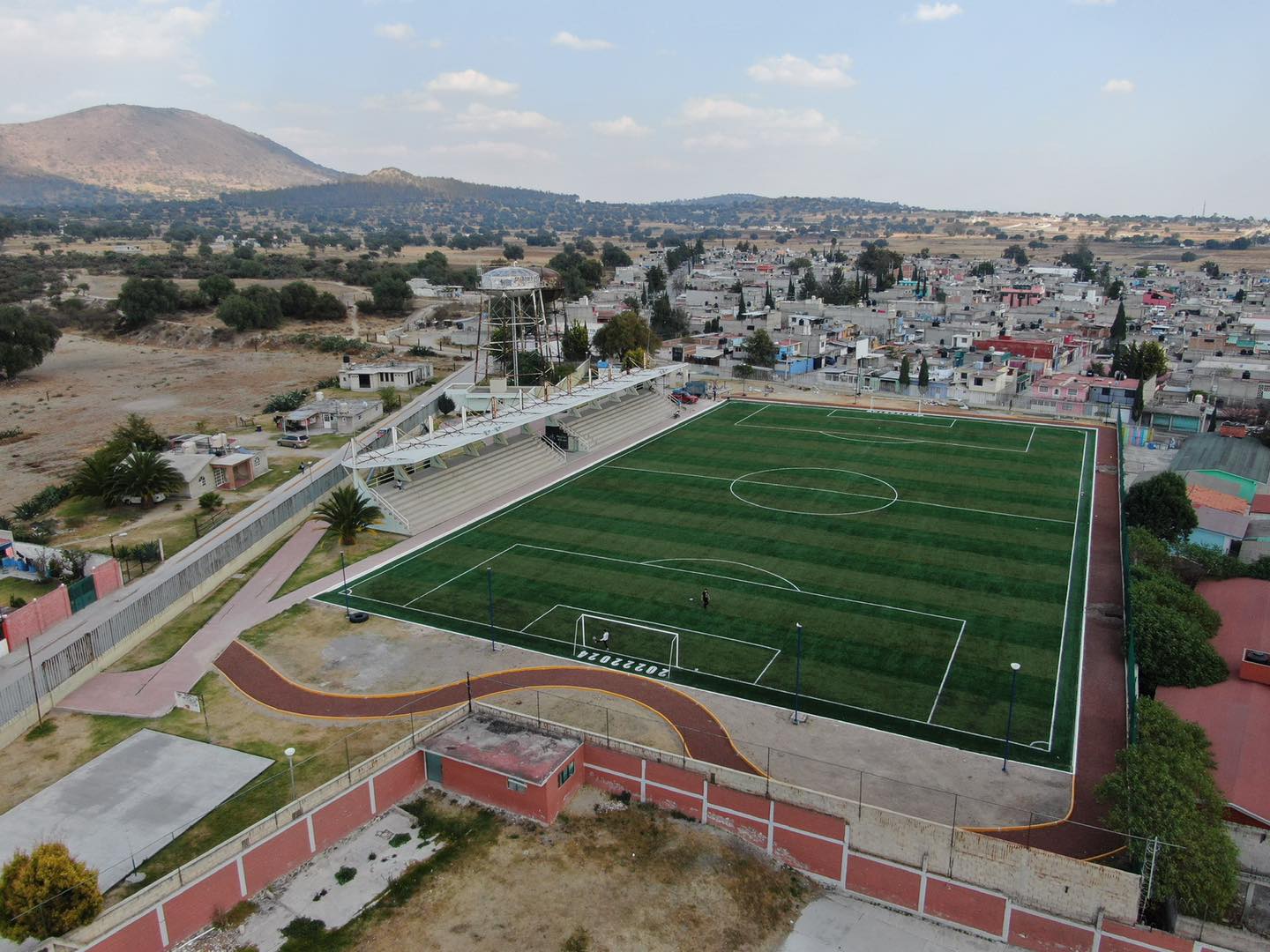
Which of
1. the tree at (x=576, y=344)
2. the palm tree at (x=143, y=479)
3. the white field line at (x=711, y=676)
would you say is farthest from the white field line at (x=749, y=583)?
the tree at (x=576, y=344)

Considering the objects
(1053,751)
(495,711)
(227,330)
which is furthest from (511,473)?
(227,330)

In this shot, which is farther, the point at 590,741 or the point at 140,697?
the point at 140,697

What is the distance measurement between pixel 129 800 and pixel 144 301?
333 ft

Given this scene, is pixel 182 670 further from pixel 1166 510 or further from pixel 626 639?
pixel 1166 510

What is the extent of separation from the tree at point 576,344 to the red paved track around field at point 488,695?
2465 inches

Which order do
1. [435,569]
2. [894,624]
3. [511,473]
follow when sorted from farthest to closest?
[511,473], [435,569], [894,624]

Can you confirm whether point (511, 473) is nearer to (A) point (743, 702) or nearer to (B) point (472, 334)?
(A) point (743, 702)

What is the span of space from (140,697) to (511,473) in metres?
25.4

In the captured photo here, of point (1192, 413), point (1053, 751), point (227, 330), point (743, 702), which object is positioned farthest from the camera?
point (227, 330)

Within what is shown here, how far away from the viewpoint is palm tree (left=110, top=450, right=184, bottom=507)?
143 feet

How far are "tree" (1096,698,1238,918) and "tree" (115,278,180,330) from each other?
11564 centimetres

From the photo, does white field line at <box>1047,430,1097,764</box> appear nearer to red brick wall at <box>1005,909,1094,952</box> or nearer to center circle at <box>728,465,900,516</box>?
red brick wall at <box>1005,909,1094,952</box>

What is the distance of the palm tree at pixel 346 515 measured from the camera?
40438mm

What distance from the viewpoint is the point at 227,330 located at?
10238 cm
